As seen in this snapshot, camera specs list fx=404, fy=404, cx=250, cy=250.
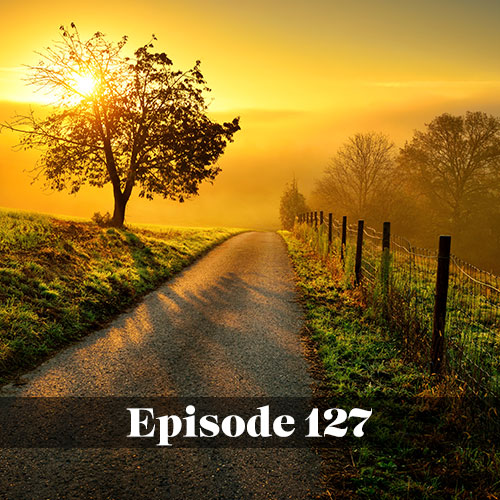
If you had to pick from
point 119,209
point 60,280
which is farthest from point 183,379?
point 119,209

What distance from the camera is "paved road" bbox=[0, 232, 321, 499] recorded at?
3.39 m

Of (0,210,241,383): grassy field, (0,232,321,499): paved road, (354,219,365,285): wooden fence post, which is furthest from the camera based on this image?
(354,219,365,285): wooden fence post

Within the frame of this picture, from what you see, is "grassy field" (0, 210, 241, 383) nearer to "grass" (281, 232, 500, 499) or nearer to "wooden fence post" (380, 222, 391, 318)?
"grass" (281, 232, 500, 499)

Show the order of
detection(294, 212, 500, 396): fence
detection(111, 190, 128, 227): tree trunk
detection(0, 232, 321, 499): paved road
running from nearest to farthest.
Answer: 1. detection(0, 232, 321, 499): paved road
2. detection(294, 212, 500, 396): fence
3. detection(111, 190, 128, 227): tree trunk

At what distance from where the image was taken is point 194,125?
2067 centimetres

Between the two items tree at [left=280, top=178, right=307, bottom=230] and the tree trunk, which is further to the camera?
tree at [left=280, top=178, right=307, bottom=230]

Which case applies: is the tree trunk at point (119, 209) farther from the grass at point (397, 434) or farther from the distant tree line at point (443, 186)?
the distant tree line at point (443, 186)

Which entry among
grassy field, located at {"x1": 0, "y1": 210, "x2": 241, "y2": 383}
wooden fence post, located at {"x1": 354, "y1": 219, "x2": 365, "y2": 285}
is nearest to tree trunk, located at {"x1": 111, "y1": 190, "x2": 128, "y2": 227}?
grassy field, located at {"x1": 0, "y1": 210, "x2": 241, "y2": 383}

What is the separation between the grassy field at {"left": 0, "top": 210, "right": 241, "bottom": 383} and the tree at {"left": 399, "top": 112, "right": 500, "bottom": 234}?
32021 mm

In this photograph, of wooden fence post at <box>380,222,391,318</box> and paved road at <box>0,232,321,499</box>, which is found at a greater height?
wooden fence post at <box>380,222,391,318</box>

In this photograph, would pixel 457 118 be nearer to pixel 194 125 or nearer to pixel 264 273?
pixel 194 125

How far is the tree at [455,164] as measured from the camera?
→ 119 ft

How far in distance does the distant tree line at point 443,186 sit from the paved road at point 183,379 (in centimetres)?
3379

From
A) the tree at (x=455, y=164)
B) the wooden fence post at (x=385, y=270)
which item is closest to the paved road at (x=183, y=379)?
the wooden fence post at (x=385, y=270)
